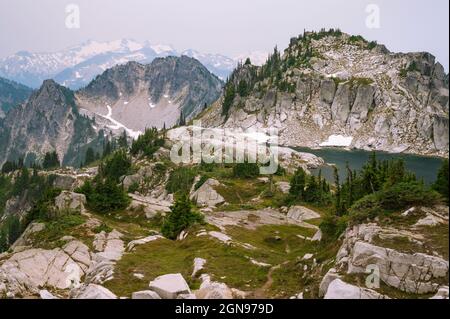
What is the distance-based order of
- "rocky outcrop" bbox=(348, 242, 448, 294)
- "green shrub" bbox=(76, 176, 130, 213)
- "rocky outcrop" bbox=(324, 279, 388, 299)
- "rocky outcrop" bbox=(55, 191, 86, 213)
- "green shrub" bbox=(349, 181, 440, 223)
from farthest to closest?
"green shrub" bbox=(76, 176, 130, 213)
"rocky outcrop" bbox=(55, 191, 86, 213)
"green shrub" bbox=(349, 181, 440, 223)
"rocky outcrop" bbox=(348, 242, 448, 294)
"rocky outcrop" bbox=(324, 279, 388, 299)

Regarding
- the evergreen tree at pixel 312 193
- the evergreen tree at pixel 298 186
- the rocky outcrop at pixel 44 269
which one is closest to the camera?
the rocky outcrop at pixel 44 269

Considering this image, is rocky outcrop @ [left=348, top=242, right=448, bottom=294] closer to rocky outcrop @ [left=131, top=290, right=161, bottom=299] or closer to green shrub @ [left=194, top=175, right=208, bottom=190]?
rocky outcrop @ [left=131, top=290, right=161, bottom=299]

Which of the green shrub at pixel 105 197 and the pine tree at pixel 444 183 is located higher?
the pine tree at pixel 444 183

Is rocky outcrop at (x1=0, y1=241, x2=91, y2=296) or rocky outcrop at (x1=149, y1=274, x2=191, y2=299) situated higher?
rocky outcrop at (x1=149, y1=274, x2=191, y2=299)

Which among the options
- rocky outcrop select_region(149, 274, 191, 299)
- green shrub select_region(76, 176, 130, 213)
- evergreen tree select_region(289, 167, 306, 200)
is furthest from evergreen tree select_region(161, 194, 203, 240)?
evergreen tree select_region(289, 167, 306, 200)

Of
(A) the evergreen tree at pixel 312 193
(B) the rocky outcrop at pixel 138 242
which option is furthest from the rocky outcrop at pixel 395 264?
(A) the evergreen tree at pixel 312 193

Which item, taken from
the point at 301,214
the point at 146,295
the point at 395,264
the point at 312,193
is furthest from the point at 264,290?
the point at 312,193

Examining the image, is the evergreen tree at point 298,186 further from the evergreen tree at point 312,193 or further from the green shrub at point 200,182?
the green shrub at point 200,182

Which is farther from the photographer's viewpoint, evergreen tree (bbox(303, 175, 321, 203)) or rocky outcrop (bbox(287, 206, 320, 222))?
evergreen tree (bbox(303, 175, 321, 203))

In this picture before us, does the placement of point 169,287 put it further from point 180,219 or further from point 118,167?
point 118,167

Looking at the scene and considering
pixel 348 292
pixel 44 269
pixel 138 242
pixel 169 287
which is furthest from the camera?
pixel 138 242

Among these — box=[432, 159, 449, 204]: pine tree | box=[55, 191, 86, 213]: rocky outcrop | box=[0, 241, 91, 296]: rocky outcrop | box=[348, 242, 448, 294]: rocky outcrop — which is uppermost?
box=[432, 159, 449, 204]: pine tree

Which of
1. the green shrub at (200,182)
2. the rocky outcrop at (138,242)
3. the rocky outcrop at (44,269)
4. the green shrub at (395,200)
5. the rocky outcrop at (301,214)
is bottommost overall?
the rocky outcrop at (301,214)
